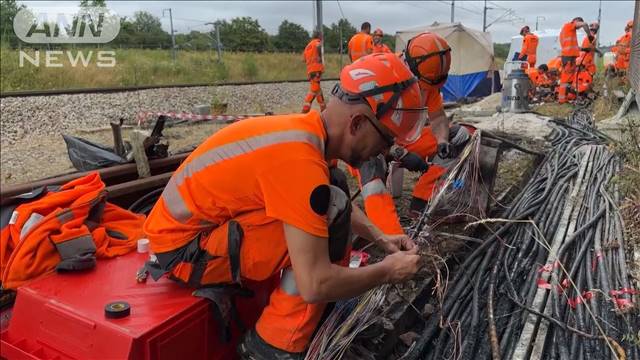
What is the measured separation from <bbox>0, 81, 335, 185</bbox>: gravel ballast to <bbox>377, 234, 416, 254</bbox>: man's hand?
19.8 feet

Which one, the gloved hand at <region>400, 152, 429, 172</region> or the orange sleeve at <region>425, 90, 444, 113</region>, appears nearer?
the gloved hand at <region>400, 152, 429, 172</region>

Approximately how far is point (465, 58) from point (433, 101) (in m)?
14.3

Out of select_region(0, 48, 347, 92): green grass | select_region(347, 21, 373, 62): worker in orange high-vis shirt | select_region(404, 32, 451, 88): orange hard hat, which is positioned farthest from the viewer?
select_region(0, 48, 347, 92): green grass

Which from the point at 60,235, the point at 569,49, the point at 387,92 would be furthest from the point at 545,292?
the point at 569,49

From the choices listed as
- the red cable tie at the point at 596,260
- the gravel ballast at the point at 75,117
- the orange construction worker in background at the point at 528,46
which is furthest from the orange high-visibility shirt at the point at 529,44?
the red cable tie at the point at 596,260

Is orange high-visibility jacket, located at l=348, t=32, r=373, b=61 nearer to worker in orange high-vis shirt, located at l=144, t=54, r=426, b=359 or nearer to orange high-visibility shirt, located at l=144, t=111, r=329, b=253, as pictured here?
worker in orange high-vis shirt, located at l=144, t=54, r=426, b=359

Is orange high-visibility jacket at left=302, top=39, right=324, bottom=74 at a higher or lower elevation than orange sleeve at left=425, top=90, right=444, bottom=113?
higher

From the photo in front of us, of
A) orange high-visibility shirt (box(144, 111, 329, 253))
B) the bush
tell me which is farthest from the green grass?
orange high-visibility shirt (box(144, 111, 329, 253))

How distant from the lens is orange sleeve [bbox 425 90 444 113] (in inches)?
168

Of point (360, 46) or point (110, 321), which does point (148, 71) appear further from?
point (110, 321)

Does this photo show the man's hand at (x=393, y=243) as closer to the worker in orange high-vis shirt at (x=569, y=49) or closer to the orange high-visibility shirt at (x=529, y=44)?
the worker in orange high-vis shirt at (x=569, y=49)

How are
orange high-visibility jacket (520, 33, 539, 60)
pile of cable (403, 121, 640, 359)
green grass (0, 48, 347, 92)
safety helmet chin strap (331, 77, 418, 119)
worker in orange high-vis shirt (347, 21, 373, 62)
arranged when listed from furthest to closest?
orange high-visibility jacket (520, 33, 539, 60) → green grass (0, 48, 347, 92) → worker in orange high-vis shirt (347, 21, 373, 62) → pile of cable (403, 121, 640, 359) → safety helmet chin strap (331, 77, 418, 119)

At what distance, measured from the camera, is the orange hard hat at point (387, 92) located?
197 cm

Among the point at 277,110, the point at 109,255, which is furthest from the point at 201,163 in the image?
the point at 277,110
